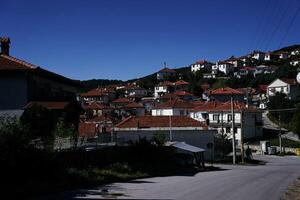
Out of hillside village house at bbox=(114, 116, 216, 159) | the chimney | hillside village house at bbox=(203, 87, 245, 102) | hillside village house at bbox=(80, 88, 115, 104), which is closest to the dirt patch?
the chimney

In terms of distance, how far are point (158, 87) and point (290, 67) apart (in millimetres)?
45755

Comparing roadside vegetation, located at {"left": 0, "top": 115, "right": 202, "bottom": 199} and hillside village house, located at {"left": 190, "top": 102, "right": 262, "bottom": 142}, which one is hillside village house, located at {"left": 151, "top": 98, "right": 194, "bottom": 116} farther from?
roadside vegetation, located at {"left": 0, "top": 115, "right": 202, "bottom": 199}

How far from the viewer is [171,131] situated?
5769 centimetres

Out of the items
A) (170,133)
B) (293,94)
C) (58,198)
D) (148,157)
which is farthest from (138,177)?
(293,94)

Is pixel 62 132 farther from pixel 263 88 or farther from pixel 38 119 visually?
pixel 263 88

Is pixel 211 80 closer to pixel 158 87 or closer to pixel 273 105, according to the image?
pixel 158 87

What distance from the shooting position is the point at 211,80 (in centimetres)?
17225

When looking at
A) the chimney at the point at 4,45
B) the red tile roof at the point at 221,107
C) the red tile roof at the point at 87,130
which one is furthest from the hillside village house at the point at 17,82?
the red tile roof at the point at 221,107

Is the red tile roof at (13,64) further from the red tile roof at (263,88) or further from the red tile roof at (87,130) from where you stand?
the red tile roof at (263,88)

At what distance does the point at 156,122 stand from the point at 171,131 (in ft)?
15.8

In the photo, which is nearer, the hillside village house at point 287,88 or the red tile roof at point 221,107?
the red tile roof at point 221,107

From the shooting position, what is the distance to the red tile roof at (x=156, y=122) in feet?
197

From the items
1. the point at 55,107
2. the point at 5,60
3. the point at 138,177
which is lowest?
the point at 138,177

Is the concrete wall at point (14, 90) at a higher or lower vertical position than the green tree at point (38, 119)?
higher
